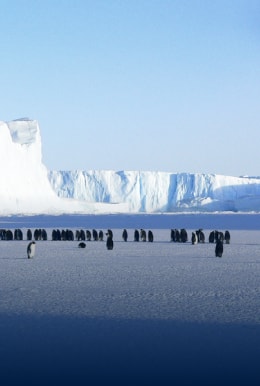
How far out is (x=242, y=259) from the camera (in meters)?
14.0

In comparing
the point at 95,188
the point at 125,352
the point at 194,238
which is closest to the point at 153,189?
the point at 95,188

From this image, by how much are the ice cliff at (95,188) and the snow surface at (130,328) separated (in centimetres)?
Answer: 4740

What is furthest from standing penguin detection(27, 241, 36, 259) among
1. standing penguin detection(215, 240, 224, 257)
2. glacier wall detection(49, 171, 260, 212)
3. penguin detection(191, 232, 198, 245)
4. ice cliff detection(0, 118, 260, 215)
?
glacier wall detection(49, 171, 260, 212)

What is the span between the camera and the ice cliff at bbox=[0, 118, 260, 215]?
57.4 meters

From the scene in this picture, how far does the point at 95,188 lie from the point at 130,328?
70731mm

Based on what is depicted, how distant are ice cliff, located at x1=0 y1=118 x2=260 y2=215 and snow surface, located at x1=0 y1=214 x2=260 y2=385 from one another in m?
47.4

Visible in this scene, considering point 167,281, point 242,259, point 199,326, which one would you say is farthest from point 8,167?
point 199,326

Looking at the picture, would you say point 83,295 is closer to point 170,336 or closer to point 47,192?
point 170,336

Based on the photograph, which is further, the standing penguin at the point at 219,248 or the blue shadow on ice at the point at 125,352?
the standing penguin at the point at 219,248

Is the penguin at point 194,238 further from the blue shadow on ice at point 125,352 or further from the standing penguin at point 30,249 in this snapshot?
the blue shadow on ice at point 125,352

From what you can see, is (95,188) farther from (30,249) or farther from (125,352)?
(125,352)

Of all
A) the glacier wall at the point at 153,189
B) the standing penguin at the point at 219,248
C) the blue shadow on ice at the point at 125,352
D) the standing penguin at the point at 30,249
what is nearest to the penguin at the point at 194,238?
the standing penguin at the point at 219,248

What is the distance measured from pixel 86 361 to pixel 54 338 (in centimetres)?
79

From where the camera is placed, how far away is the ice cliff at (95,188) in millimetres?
57438
